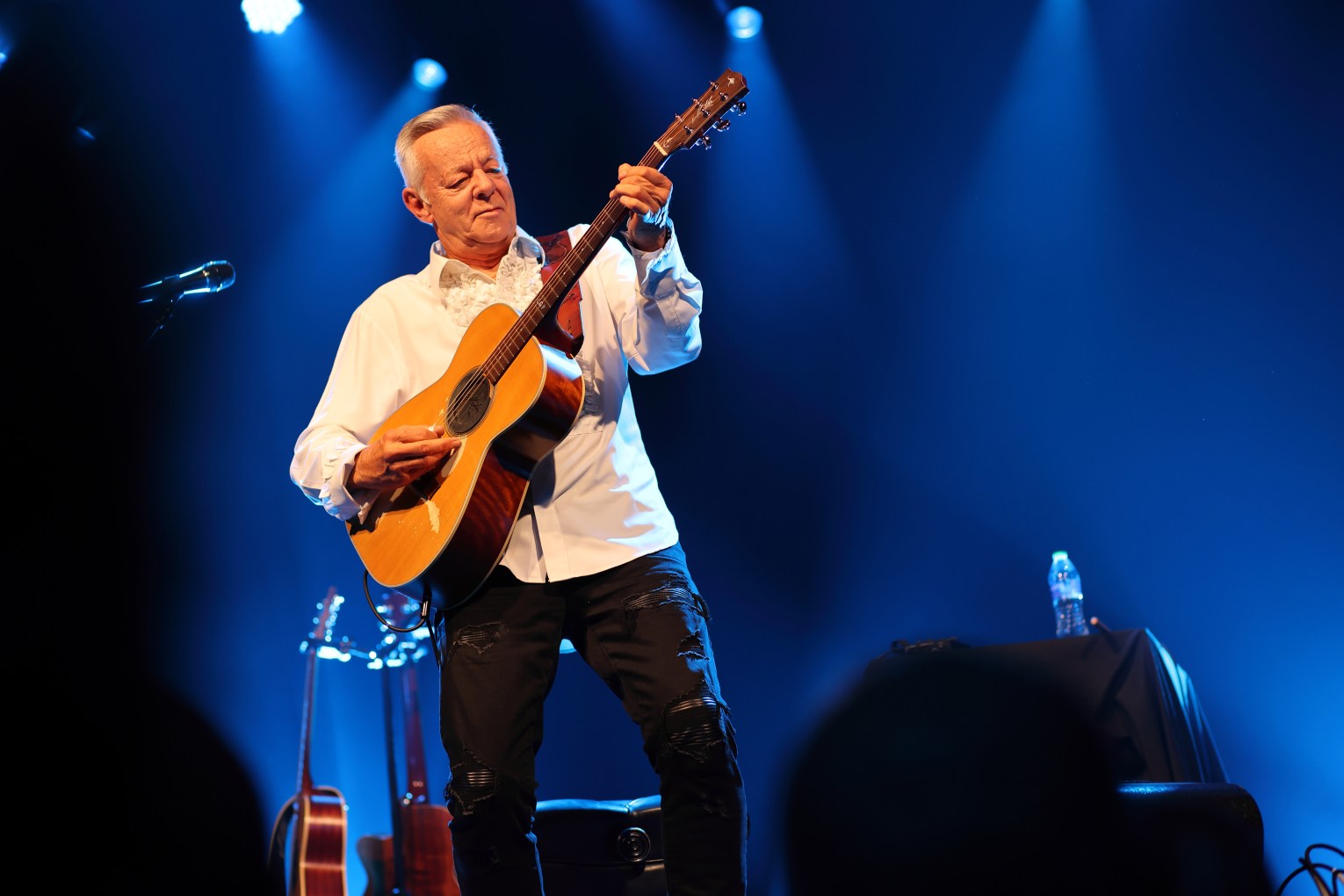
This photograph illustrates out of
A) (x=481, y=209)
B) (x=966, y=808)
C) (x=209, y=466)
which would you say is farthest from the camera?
(x=209, y=466)

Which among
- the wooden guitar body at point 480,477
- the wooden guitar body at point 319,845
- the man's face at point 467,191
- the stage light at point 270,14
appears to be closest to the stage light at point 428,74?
the stage light at point 270,14

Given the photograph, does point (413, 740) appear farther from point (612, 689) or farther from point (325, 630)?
point (612, 689)

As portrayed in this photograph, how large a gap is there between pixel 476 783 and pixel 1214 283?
3978mm

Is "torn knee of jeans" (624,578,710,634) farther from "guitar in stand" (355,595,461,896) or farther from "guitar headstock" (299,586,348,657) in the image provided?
"guitar headstock" (299,586,348,657)

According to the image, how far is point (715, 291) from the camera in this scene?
18.0 feet

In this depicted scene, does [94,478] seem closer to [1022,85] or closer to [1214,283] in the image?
[1022,85]

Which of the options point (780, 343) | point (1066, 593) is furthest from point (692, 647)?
point (780, 343)

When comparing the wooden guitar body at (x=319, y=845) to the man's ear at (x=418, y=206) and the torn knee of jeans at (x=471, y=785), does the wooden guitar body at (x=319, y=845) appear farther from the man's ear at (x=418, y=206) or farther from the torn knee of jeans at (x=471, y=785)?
the man's ear at (x=418, y=206)

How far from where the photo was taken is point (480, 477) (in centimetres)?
237

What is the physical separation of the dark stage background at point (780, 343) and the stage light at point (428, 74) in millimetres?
70

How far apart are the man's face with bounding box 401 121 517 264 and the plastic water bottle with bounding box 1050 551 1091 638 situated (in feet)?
10.5

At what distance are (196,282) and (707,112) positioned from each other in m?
1.64

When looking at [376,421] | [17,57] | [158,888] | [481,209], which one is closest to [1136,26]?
[481,209]

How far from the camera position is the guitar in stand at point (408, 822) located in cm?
450
